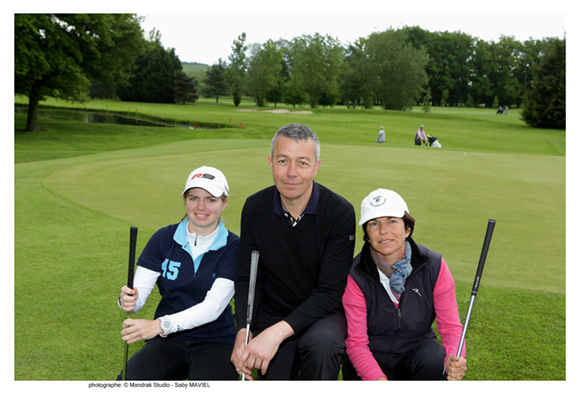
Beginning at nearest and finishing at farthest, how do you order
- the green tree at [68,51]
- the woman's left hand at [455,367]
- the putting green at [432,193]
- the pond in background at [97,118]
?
1. the woman's left hand at [455,367]
2. the putting green at [432,193]
3. the green tree at [68,51]
4. the pond in background at [97,118]

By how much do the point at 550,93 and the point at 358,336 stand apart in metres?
43.7

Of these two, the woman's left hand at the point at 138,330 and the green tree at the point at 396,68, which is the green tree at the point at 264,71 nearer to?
the green tree at the point at 396,68

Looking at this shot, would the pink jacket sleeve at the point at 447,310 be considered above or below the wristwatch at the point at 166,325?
above

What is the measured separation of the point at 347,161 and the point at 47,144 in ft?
51.3

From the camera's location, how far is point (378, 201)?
286cm

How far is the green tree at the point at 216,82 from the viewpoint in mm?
82750

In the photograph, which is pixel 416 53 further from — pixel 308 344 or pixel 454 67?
pixel 308 344

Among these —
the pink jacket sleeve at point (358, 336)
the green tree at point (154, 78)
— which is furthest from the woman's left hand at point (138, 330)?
the green tree at point (154, 78)

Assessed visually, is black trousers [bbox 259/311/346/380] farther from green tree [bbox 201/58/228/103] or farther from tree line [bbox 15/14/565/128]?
green tree [bbox 201/58/228/103]

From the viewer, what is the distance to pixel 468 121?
4275cm

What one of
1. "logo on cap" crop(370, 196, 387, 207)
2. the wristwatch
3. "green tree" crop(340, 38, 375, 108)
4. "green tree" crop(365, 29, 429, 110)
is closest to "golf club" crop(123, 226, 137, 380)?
the wristwatch

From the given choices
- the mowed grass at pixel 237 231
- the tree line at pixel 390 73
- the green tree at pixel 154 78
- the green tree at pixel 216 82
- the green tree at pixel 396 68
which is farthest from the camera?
the green tree at pixel 216 82

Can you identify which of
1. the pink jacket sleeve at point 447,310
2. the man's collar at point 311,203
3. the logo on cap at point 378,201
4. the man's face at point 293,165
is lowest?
the pink jacket sleeve at point 447,310

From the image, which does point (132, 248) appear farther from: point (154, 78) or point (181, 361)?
point (154, 78)
